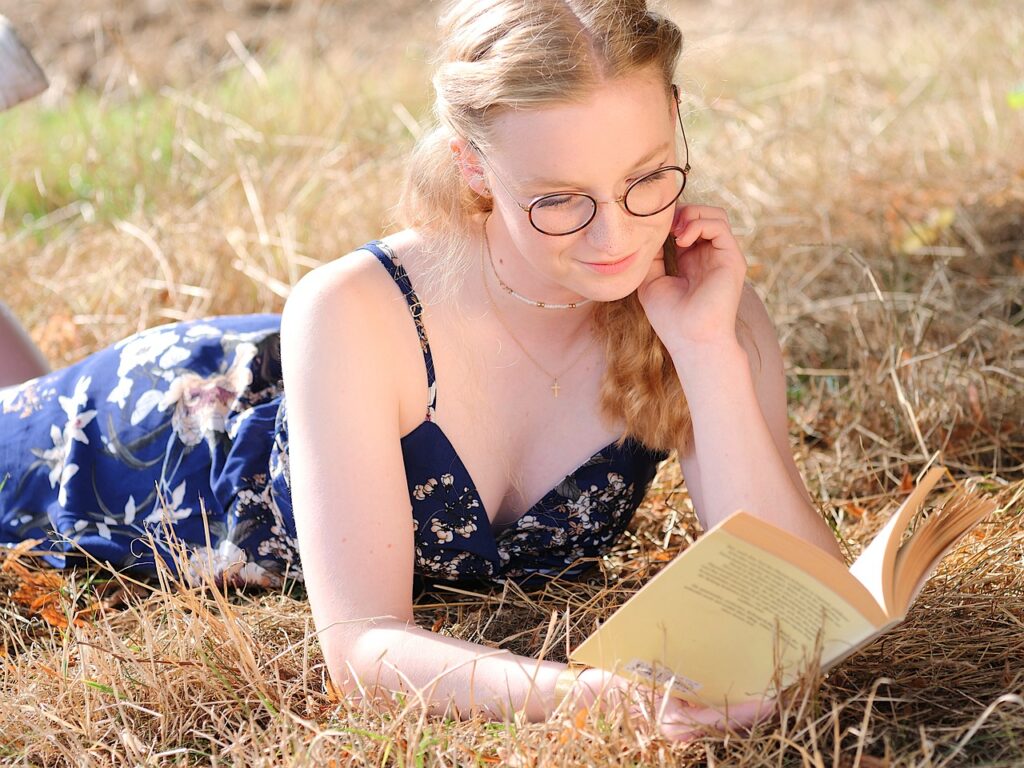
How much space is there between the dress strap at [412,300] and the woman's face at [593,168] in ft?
0.81

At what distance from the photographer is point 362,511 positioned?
5.93 feet

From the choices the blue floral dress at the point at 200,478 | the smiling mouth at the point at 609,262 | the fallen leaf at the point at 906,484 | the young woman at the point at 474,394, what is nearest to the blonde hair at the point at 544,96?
the young woman at the point at 474,394

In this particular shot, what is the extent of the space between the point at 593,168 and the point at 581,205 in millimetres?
Result: 59

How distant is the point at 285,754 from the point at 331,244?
231cm

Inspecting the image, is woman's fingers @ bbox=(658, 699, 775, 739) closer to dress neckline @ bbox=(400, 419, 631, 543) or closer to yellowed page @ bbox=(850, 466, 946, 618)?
yellowed page @ bbox=(850, 466, 946, 618)

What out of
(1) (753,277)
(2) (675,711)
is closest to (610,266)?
(2) (675,711)

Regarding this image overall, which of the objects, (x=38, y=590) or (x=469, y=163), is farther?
(x=38, y=590)

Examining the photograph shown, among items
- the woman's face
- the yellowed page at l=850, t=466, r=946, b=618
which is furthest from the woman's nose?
the yellowed page at l=850, t=466, r=946, b=618

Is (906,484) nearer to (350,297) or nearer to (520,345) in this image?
(520,345)

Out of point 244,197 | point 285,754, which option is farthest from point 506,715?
point 244,197

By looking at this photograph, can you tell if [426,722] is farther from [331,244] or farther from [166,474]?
[331,244]

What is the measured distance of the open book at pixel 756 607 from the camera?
1.34 metres

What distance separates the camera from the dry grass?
169 cm

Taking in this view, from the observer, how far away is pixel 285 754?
62.7 inches
